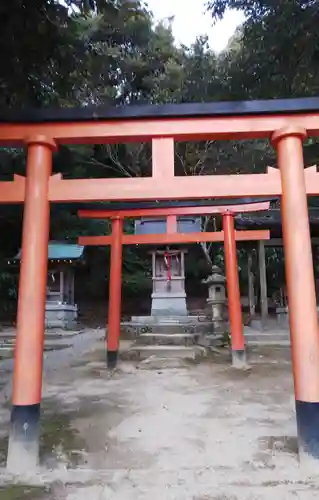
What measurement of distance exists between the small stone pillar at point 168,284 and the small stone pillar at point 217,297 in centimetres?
264

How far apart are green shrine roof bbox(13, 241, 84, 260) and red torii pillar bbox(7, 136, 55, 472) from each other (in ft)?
41.1

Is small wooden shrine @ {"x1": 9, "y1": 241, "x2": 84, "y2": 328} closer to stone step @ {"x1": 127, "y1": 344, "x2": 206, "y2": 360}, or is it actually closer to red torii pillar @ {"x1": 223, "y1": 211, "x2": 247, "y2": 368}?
stone step @ {"x1": 127, "y1": 344, "x2": 206, "y2": 360}

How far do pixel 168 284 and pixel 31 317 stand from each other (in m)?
11.7

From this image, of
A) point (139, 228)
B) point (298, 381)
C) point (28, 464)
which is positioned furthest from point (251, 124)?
point (139, 228)

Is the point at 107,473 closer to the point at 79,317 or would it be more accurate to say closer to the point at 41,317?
the point at 41,317

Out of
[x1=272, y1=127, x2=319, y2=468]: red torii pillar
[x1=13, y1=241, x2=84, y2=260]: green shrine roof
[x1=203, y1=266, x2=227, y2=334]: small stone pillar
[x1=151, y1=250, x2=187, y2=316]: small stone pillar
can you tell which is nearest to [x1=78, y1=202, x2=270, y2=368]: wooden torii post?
[x1=203, y1=266, x2=227, y2=334]: small stone pillar

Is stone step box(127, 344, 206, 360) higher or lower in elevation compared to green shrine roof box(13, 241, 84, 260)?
lower

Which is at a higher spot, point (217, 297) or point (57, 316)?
point (217, 297)

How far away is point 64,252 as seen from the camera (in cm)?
1605

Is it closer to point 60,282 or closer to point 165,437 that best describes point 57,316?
point 60,282

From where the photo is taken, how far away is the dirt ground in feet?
9.05

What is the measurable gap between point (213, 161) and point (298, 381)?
17.9 metres

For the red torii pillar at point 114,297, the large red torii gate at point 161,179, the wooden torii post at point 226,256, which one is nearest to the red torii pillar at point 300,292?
the large red torii gate at point 161,179

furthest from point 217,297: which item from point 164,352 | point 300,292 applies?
point 300,292
